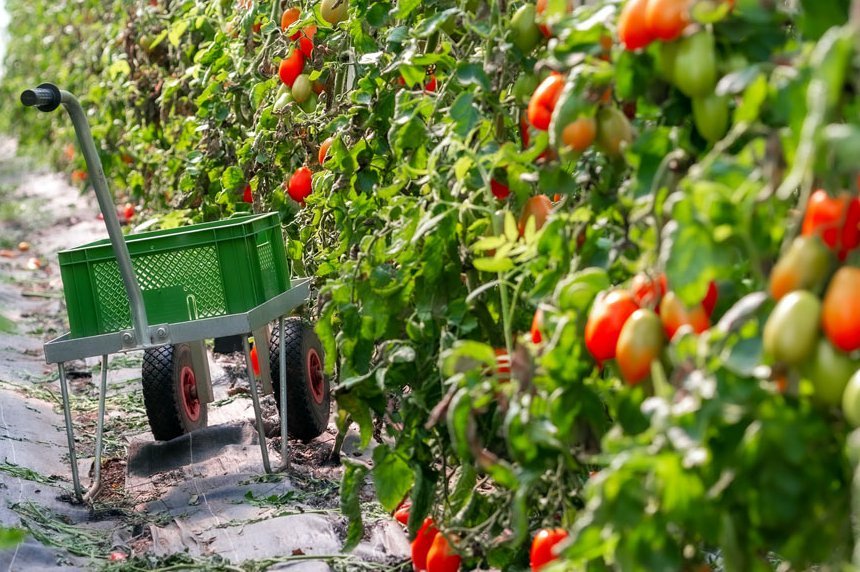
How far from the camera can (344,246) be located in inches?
106

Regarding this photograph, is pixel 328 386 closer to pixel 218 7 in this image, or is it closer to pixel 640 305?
pixel 218 7

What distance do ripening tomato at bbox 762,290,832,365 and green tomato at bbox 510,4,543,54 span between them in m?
0.82

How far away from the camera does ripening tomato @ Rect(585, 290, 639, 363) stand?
1.36 metres

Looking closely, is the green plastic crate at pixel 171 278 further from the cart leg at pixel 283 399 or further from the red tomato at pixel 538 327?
the red tomato at pixel 538 327

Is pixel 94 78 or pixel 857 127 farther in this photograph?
pixel 94 78

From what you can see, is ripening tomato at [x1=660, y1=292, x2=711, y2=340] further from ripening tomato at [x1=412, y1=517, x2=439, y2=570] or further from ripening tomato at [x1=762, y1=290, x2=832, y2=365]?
ripening tomato at [x1=412, y1=517, x2=439, y2=570]

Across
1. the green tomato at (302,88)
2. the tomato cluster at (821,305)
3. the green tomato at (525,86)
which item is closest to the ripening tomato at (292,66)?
the green tomato at (302,88)

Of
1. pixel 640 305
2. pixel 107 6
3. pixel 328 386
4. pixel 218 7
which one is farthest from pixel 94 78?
pixel 640 305

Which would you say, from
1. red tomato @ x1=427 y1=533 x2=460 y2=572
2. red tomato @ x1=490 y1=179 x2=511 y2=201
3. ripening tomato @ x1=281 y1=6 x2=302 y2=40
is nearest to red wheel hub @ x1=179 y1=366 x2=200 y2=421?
ripening tomato @ x1=281 y1=6 x2=302 y2=40

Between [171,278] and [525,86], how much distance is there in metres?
1.39

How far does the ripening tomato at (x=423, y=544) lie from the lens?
201 centimetres

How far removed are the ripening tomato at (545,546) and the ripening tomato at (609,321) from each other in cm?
40

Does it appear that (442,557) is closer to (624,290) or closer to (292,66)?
(624,290)

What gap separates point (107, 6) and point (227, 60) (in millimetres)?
3619
